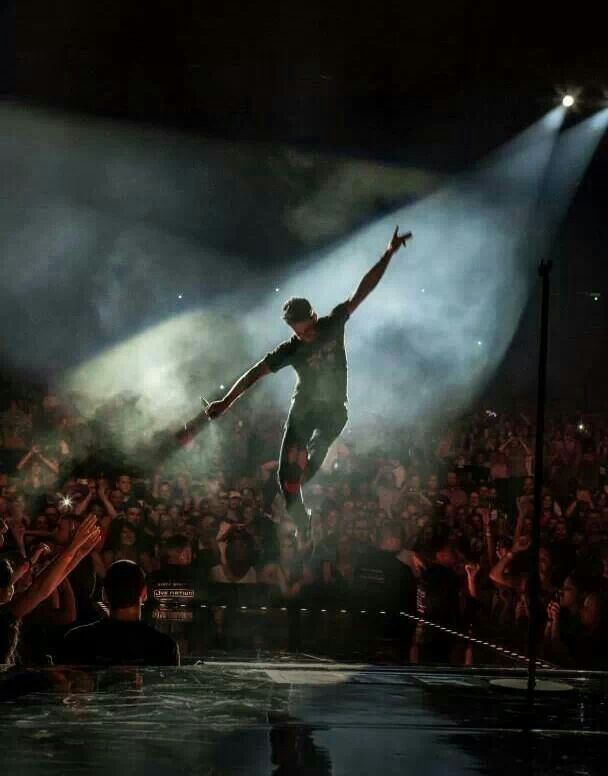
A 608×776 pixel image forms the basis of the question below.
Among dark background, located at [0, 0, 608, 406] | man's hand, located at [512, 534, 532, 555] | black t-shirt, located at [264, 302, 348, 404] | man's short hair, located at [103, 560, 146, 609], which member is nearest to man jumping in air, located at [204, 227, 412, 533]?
black t-shirt, located at [264, 302, 348, 404]

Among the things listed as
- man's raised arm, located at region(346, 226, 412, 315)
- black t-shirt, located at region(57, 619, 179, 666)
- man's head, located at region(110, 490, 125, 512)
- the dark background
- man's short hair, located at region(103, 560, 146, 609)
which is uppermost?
the dark background

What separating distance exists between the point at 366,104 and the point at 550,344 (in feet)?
16.8

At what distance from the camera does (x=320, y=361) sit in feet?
33.9

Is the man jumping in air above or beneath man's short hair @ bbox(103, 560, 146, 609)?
above

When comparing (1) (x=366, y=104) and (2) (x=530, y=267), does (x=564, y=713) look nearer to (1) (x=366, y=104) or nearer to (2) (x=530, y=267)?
(1) (x=366, y=104)

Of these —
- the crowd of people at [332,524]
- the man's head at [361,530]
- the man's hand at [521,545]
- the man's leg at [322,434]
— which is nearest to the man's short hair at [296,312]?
the man's leg at [322,434]

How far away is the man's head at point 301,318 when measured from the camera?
10.5 meters

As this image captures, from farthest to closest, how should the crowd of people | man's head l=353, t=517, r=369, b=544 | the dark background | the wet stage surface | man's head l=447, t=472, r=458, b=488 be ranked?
man's head l=447, t=472, r=458, b=488 → the dark background → man's head l=353, t=517, r=369, b=544 → the crowd of people → the wet stage surface

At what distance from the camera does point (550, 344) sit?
51.9 feet

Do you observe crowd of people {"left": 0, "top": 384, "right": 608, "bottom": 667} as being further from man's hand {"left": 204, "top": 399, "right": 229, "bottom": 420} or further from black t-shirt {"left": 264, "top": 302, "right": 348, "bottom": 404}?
black t-shirt {"left": 264, "top": 302, "right": 348, "bottom": 404}

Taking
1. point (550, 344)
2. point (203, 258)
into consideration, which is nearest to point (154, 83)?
point (203, 258)

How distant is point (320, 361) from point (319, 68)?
3.78m

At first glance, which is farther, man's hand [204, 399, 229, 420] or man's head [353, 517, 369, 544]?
man's head [353, 517, 369, 544]

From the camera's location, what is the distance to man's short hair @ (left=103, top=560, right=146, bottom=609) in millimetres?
3867
